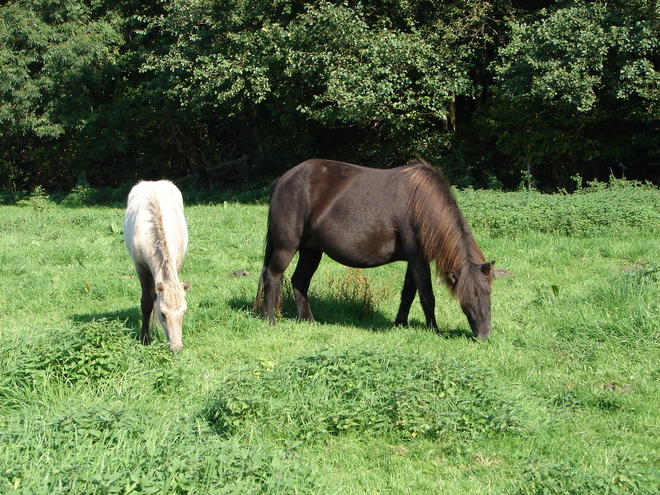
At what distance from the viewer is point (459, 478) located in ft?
12.5

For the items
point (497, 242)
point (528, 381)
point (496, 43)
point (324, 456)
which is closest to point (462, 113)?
point (496, 43)

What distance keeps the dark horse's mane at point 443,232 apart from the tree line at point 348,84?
30.3 ft

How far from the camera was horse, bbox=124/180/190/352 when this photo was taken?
5930 millimetres

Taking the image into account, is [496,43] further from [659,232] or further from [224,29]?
[659,232]

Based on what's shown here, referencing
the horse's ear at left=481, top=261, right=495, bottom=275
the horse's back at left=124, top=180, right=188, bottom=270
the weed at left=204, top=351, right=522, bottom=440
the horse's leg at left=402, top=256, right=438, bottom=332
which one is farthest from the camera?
the horse's leg at left=402, top=256, right=438, bottom=332

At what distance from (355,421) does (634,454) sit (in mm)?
1764

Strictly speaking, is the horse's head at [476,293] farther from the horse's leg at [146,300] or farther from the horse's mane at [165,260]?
the horse's leg at [146,300]

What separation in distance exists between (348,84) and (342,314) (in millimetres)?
9851

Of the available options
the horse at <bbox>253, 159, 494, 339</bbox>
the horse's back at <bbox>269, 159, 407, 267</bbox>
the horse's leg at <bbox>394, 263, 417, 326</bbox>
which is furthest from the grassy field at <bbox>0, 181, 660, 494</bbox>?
the horse's back at <bbox>269, 159, 407, 267</bbox>

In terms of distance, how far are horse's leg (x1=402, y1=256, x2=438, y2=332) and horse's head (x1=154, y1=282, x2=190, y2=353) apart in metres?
2.54

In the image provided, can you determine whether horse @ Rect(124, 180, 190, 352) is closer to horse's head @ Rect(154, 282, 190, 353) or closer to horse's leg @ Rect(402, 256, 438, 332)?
horse's head @ Rect(154, 282, 190, 353)

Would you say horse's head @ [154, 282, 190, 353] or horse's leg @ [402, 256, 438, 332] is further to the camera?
→ horse's leg @ [402, 256, 438, 332]

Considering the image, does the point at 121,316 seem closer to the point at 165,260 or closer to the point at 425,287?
the point at 165,260

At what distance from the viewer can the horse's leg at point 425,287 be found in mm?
6922
